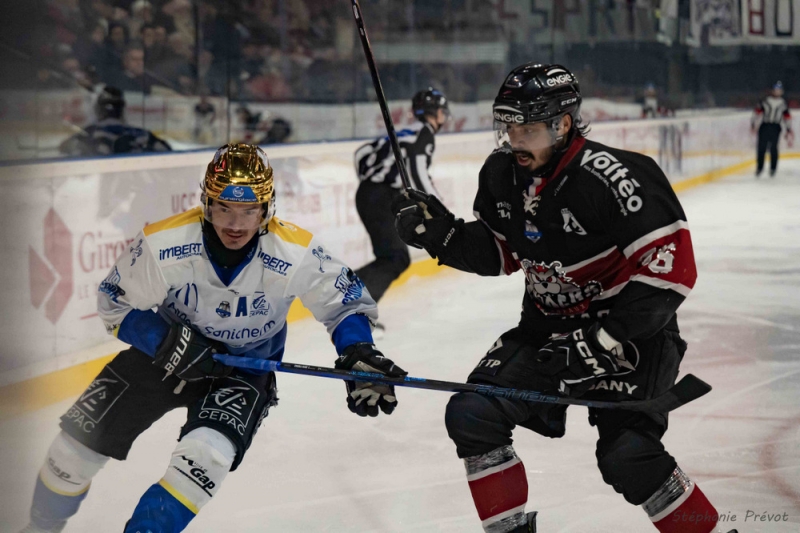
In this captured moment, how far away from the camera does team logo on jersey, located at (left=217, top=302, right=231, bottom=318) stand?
83.9 inches

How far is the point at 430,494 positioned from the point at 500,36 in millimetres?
7183

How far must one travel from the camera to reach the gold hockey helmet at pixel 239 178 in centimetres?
202

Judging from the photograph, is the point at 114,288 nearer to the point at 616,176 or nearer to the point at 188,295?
the point at 188,295

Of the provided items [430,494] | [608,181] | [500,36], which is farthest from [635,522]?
[500,36]

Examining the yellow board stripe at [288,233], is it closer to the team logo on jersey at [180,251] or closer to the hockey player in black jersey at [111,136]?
the team logo on jersey at [180,251]

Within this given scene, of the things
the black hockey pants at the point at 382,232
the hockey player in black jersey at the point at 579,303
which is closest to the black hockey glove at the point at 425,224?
the hockey player in black jersey at the point at 579,303

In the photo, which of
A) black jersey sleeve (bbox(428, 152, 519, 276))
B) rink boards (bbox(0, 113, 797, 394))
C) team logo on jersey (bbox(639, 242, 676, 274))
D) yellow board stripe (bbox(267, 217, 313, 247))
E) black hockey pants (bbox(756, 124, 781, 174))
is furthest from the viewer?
black hockey pants (bbox(756, 124, 781, 174))

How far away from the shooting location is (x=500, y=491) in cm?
200

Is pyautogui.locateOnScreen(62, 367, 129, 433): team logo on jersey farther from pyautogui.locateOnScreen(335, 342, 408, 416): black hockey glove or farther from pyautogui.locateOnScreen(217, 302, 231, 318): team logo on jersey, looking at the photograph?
pyautogui.locateOnScreen(335, 342, 408, 416): black hockey glove

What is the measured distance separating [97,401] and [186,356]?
27cm

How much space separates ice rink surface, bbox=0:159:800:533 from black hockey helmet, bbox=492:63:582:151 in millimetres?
1132

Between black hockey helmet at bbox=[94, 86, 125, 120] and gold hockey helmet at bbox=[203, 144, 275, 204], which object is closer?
gold hockey helmet at bbox=[203, 144, 275, 204]

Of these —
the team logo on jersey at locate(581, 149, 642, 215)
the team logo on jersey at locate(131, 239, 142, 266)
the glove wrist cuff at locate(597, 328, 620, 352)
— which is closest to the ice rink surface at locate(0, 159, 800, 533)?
the team logo on jersey at locate(131, 239, 142, 266)

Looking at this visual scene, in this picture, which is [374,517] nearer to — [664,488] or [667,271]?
[664,488]
